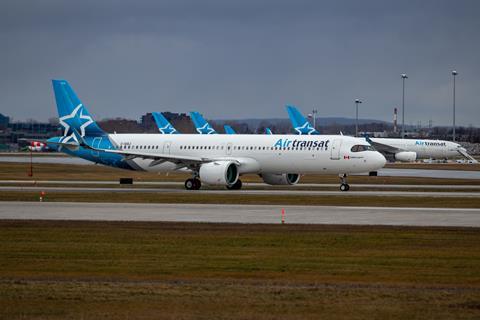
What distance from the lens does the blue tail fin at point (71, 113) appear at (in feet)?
213

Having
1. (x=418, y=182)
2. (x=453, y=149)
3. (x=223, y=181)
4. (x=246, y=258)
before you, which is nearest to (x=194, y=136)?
(x=223, y=181)

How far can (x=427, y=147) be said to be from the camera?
448ft

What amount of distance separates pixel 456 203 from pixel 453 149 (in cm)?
9331

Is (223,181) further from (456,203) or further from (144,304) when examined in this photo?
(144,304)

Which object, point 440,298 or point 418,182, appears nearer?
point 440,298

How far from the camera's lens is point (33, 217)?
124ft

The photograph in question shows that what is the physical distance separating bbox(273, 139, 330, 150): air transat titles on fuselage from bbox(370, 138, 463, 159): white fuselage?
240ft

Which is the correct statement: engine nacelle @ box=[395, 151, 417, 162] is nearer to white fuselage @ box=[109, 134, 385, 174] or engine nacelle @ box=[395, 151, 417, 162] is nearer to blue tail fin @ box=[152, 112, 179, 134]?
blue tail fin @ box=[152, 112, 179, 134]

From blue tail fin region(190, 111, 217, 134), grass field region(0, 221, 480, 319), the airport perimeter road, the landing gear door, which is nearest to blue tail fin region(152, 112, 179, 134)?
blue tail fin region(190, 111, 217, 134)

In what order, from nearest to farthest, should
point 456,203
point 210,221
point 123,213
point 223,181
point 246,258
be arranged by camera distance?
point 246,258, point 210,221, point 123,213, point 456,203, point 223,181

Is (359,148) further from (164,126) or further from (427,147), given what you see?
(427,147)

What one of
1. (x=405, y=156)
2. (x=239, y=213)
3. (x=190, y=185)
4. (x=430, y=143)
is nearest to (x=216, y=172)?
(x=190, y=185)

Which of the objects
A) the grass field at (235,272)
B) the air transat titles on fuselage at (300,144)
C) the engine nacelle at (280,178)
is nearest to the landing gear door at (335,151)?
the air transat titles on fuselage at (300,144)

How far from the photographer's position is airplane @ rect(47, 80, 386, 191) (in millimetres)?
59062
